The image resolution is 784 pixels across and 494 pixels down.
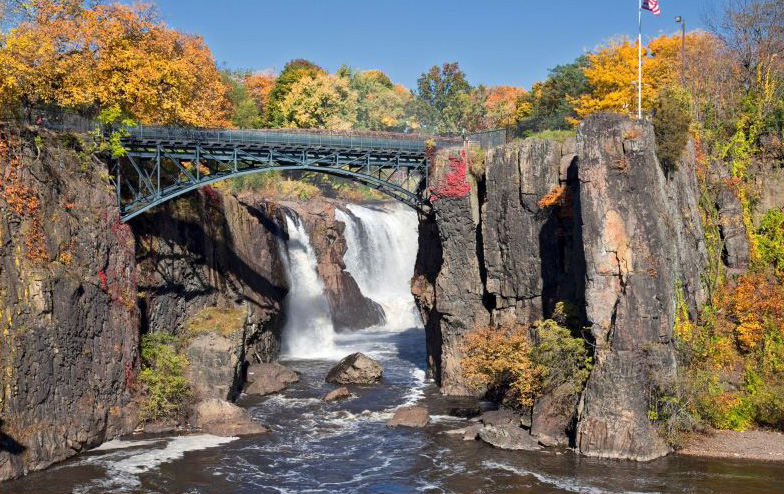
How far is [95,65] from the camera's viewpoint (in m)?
43.7

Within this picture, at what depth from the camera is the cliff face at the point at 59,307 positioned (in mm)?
Answer: 30828

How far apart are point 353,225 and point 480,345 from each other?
2935cm

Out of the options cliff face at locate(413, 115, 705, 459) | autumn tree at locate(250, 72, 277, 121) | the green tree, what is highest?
autumn tree at locate(250, 72, 277, 121)

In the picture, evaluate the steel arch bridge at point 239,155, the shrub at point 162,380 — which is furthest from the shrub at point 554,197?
the shrub at point 162,380

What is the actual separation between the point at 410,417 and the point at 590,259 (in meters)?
11.6

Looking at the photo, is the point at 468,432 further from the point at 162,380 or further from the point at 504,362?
the point at 162,380

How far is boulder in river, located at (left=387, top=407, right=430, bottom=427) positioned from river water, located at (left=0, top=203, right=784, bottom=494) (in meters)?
0.43

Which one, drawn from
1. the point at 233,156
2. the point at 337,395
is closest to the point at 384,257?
the point at 233,156

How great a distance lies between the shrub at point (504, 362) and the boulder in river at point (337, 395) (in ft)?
23.2

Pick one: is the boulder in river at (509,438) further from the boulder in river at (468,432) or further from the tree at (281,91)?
the tree at (281,91)

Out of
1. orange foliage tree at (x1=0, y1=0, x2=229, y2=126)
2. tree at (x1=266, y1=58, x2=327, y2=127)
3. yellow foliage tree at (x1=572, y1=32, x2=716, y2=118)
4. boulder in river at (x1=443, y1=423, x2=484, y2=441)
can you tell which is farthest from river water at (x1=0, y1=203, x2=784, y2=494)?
tree at (x1=266, y1=58, x2=327, y2=127)

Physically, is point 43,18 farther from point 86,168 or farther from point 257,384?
point 257,384

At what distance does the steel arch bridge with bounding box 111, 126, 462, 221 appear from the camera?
137ft

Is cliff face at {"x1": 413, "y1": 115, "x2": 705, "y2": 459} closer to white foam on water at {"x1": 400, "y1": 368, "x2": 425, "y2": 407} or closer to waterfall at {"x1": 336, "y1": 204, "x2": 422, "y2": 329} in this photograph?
white foam on water at {"x1": 400, "y1": 368, "x2": 425, "y2": 407}
